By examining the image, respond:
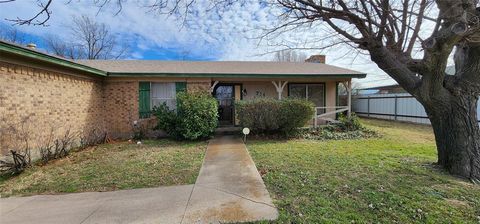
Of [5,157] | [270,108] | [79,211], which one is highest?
[270,108]

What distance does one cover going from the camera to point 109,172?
528 cm

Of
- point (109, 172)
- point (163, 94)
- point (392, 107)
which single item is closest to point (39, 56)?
point (109, 172)

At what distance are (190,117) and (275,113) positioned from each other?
317 centimetres

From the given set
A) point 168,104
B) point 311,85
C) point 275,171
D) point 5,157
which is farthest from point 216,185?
point 311,85

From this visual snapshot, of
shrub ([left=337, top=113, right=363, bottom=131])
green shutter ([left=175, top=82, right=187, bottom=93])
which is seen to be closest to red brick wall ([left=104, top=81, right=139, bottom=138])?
green shutter ([left=175, top=82, right=187, bottom=93])

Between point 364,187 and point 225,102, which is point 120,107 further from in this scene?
point 364,187

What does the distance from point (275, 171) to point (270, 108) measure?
13.2 ft

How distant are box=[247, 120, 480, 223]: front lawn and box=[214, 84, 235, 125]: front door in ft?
20.1

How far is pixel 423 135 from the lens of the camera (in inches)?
390

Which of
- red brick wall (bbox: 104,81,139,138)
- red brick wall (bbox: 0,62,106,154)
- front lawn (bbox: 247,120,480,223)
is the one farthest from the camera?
red brick wall (bbox: 104,81,139,138)

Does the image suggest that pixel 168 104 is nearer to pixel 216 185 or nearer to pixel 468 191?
pixel 216 185

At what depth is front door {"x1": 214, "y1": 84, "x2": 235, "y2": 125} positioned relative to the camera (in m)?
12.8

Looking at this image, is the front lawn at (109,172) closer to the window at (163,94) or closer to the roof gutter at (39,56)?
the roof gutter at (39,56)

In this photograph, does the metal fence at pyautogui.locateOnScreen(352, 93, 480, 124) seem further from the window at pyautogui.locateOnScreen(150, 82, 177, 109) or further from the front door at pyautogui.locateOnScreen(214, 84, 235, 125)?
the window at pyautogui.locateOnScreen(150, 82, 177, 109)
